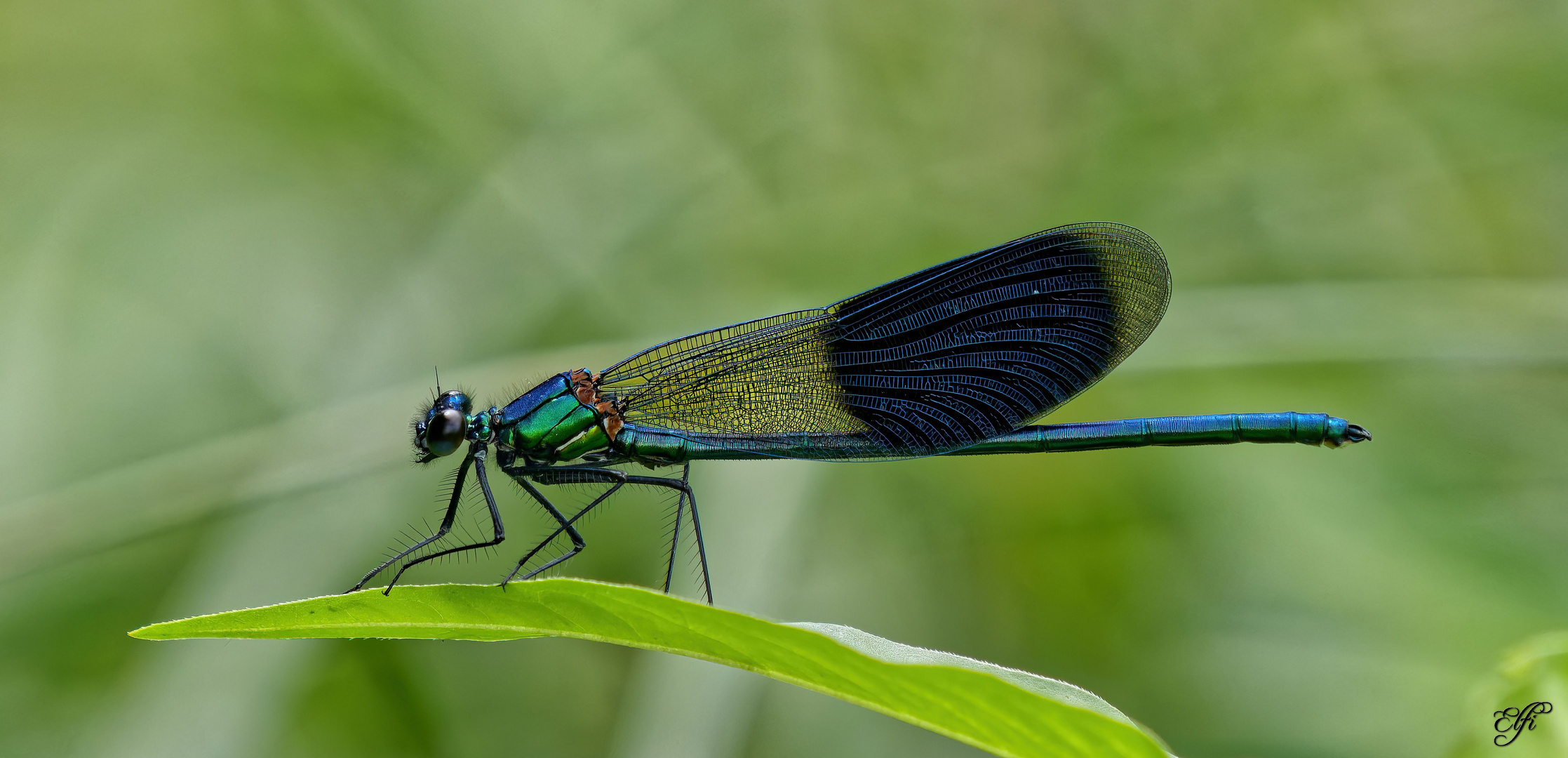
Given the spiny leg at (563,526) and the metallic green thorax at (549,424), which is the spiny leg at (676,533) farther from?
the metallic green thorax at (549,424)

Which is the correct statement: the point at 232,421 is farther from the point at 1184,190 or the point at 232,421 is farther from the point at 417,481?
the point at 1184,190

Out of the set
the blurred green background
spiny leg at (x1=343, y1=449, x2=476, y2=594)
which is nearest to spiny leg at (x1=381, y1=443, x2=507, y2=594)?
spiny leg at (x1=343, y1=449, x2=476, y2=594)

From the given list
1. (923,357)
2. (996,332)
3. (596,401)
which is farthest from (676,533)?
(996,332)

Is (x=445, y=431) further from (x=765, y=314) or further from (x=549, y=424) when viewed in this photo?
(x=765, y=314)

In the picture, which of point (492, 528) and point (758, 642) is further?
point (492, 528)

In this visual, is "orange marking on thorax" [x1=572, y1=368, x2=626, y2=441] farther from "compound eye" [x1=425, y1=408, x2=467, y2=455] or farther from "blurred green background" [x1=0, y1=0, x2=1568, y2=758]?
"blurred green background" [x1=0, y1=0, x2=1568, y2=758]

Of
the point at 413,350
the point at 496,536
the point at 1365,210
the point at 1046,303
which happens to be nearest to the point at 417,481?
the point at 413,350
